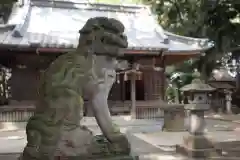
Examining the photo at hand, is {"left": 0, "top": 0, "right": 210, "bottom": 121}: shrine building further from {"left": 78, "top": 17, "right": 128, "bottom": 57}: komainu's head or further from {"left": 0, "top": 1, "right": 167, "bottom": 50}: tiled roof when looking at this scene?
{"left": 78, "top": 17, "right": 128, "bottom": 57}: komainu's head

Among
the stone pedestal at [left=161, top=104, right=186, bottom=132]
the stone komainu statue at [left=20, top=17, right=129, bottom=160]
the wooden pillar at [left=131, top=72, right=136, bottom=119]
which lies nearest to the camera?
the stone komainu statue at [left=20, top=17, right=129, bottom=160]

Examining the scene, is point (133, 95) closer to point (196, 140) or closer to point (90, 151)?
point (196, 140)

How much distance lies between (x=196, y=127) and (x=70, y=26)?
8593 millimetres

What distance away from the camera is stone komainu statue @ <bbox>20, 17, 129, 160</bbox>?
364cm

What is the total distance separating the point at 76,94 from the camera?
3750mm

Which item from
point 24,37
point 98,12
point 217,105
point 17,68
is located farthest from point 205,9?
point 217,105

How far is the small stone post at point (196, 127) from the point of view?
734 centimetres

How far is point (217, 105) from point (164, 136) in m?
9.86

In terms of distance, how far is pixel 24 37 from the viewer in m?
12.5

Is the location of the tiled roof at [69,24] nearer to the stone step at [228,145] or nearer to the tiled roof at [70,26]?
the tiled roof at [70,26]

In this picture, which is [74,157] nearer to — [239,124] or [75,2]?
[239,124]

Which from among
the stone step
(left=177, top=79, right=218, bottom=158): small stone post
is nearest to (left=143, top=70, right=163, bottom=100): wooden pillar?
the stone step

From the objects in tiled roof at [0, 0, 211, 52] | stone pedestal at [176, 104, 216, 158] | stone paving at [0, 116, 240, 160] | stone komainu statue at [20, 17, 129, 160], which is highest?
tiled roof at [0, 0, 211, 52]

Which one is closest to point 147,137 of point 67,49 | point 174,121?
point 174,121
